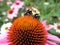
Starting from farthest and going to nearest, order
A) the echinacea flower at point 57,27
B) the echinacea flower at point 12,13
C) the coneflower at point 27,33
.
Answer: the echinacea flower at point 12,13, the echinacea flower at point 57,27, the coneflower at point 27,33

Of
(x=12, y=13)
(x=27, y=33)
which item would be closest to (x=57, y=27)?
(x=12, y=13)

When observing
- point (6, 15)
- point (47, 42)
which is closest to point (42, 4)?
point (6, 15)

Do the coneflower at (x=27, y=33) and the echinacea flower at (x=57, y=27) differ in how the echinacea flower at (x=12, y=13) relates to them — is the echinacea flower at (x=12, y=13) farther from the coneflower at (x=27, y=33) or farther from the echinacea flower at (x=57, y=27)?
the coneflower at (x=27, y=33)

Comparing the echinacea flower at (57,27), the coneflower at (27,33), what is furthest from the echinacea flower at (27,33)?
the echinacea flower at (57,27)

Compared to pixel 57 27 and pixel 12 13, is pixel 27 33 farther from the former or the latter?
pixel 12 13

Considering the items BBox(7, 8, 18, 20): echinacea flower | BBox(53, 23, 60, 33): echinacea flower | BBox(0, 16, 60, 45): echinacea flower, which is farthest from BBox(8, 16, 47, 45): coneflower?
BBox(7, 8, 18, 20): echinacea flower

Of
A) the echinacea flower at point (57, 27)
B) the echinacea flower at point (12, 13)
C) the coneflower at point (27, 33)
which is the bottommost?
the coneflower at point (27, 33)

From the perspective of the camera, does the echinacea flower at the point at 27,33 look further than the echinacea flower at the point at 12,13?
No

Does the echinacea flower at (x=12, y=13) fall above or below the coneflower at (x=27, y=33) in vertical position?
above

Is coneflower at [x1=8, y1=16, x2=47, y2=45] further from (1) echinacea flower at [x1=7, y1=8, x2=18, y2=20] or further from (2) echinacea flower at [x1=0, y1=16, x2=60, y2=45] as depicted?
(1) echinacea flower at [x1=7, y1=8, x2=18, y2=20]
